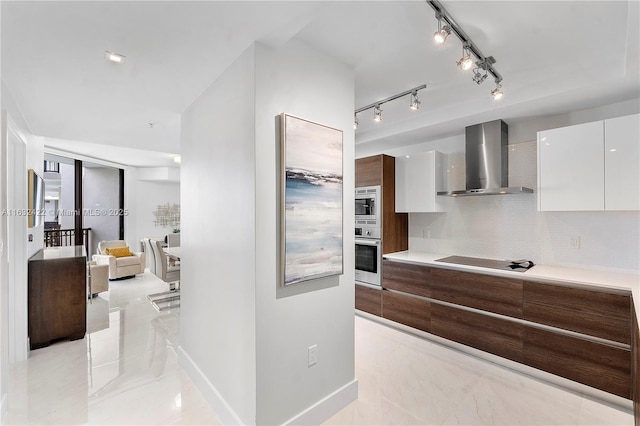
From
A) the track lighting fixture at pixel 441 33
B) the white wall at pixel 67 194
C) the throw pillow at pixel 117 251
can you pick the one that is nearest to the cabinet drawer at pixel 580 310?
the track lighting fixture at pixel 441 33

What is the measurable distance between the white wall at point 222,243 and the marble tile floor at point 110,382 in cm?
18

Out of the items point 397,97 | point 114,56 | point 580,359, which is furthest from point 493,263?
point 114,56

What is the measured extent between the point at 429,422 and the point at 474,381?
0.71 m

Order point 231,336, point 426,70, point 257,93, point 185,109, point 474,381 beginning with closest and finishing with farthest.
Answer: point 257,93, point 231,336, point 426,70, point 474,381, point 185,109

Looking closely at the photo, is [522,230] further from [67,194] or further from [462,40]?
[67,194]

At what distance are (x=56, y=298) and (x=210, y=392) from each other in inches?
88.4

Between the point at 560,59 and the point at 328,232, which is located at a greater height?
the point at 560,59

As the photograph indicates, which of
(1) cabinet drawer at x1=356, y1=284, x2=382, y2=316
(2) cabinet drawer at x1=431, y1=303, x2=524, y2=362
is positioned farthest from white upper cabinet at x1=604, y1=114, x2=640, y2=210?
(1) cabinet drawer at x1=356, y1=284, x2=382, y2=316

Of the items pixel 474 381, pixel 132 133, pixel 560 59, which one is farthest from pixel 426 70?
pixel 132 133

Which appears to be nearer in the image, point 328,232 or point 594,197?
point 328,232

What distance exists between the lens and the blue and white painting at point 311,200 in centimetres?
177

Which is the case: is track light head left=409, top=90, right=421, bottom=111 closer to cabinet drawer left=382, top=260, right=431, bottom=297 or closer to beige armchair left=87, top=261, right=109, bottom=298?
cabinet drawer left=382, top=260, right=431, bottom=297

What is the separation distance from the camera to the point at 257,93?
168 cm

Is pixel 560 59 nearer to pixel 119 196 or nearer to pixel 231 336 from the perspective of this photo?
pixel 231 336
